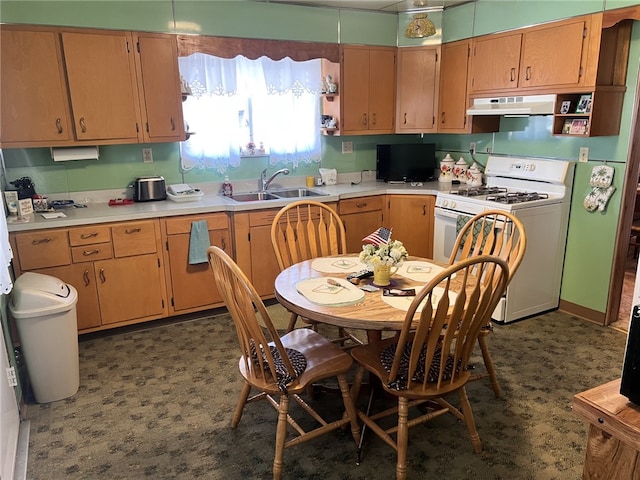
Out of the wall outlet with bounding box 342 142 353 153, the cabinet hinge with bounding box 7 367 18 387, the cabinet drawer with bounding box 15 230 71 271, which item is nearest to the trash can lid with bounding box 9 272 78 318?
the cabinet hinge with bounding box 7 367 18 387

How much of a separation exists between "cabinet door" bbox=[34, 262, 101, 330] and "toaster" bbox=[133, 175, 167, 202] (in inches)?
28.5

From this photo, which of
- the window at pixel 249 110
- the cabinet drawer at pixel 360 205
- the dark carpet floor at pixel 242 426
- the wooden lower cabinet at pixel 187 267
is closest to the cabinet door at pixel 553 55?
the cabinet drawer at pixel 360 205

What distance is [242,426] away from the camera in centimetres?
244

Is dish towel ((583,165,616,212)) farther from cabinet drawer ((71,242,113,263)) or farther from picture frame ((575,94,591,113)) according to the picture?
cabinet drawer ((71,242,113,263))

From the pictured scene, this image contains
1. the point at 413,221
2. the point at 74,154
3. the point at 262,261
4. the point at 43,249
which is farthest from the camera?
the point at 413,221

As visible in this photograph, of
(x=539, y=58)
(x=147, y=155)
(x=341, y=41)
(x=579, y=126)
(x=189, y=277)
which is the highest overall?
(x=341, y=41)

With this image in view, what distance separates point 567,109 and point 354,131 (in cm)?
174

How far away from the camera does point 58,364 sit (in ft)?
8.80

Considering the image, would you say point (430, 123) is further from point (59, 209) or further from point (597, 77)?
point (59, 209)

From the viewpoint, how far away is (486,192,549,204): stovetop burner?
3.49m

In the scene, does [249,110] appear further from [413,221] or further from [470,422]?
[470,422]

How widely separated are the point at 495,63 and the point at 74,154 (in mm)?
3263

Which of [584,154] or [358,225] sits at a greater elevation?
[584,154]

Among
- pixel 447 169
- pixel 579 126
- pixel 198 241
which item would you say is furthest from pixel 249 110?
pixel 579 126
